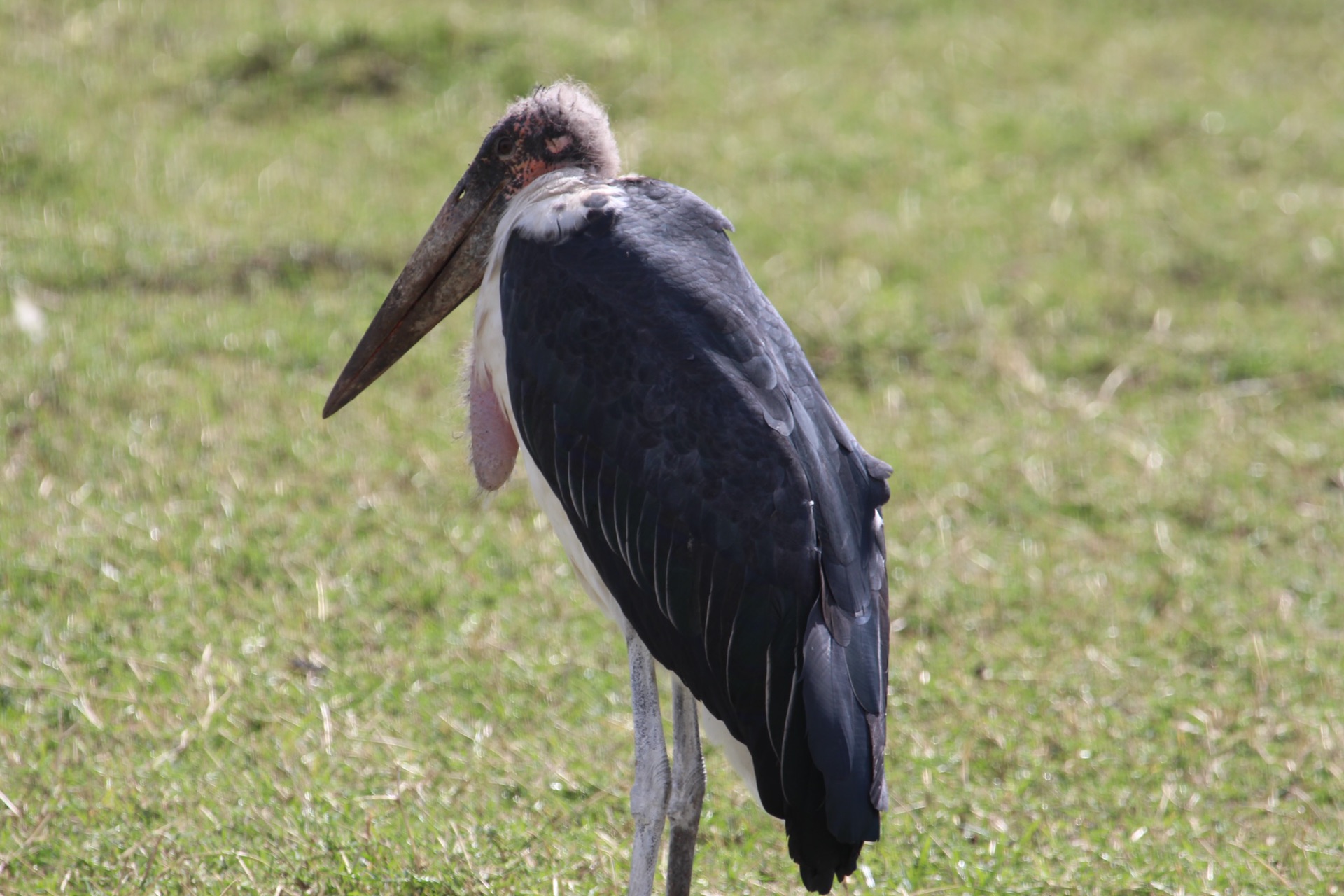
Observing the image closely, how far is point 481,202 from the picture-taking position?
333 cm

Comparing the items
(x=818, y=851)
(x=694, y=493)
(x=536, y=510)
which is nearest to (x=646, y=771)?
(x=818, y=851)

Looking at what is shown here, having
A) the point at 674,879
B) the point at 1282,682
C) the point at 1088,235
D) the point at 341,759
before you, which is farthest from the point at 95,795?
the point at 1088,235

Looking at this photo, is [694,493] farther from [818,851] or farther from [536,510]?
[536,510]

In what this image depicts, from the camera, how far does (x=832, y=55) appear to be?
8273mm

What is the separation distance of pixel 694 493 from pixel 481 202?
940 mm

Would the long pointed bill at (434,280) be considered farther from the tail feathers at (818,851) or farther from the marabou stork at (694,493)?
the tail feathers at (818,851)

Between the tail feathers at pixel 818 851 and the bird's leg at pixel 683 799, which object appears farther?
the bird's leg at pixel 683 799

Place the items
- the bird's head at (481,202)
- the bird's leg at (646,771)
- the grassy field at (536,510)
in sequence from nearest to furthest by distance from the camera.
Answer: the bird's leg at (646,771) → the bird's head at (481,202) → the grassy field at (536,510)

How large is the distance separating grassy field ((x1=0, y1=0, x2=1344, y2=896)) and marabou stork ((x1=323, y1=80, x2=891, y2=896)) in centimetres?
66

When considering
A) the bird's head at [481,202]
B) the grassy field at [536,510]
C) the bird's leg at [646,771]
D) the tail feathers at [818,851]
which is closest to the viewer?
the tail feathers at [818,851]

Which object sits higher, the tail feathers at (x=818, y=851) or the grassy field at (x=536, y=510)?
the tail feathers at (x=818, y=851)

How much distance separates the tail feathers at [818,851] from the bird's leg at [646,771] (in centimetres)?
42

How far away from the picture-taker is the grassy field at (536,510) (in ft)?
11.5

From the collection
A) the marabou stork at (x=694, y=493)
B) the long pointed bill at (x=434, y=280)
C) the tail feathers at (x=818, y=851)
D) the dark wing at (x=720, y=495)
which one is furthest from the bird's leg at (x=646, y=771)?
the long pointed bill at (x=434, y=280)
